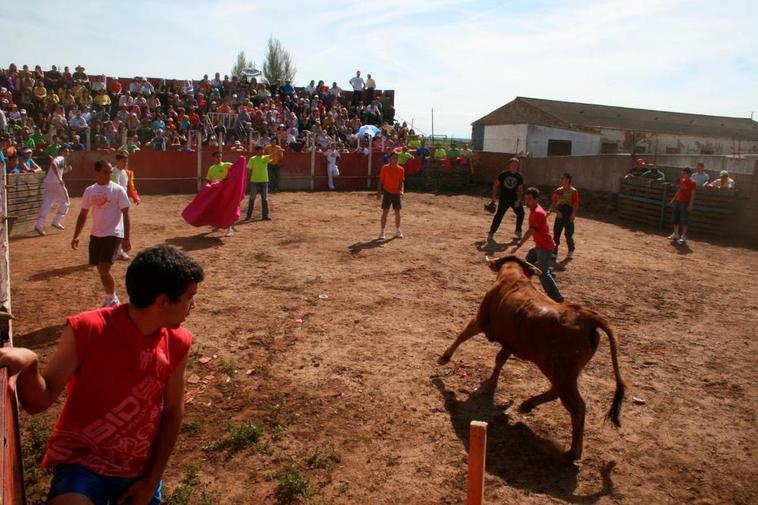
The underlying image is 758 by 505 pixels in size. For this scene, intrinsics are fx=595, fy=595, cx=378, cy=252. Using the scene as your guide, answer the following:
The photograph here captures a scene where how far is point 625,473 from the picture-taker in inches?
177

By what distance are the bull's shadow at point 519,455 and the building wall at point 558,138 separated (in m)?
30.7

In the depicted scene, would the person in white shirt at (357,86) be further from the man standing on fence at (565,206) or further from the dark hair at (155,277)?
the dark hair at (155,277)

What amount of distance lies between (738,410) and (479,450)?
14.9ft

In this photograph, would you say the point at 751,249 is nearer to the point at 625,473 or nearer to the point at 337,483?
the point at 625,473

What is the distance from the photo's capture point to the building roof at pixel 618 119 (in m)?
35.6

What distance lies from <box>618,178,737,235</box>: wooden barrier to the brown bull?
12.9m

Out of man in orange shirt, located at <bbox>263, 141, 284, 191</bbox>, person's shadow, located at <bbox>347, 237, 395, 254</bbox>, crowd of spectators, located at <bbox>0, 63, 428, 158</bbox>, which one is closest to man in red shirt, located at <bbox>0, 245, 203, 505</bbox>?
person's shadow, located at <bbox>347, 237, 395, 254</bbox>

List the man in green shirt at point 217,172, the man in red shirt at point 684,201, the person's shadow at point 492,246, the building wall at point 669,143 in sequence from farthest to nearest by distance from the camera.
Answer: the building wall at point 669,143, the man in red shirt at point 684,201, the man in green shirt at point 217,172, the person's shadow at point 492,246

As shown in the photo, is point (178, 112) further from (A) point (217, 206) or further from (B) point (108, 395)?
(B) point (108, 395)

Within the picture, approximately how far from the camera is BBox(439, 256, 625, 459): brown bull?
469 cm

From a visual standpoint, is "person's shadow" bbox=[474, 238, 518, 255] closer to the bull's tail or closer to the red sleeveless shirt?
the bull's tail

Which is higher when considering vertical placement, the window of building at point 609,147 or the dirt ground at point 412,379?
the window of building at point 609,147

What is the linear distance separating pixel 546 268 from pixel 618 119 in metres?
34.4

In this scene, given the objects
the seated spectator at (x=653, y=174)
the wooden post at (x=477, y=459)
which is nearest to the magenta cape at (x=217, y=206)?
the wooden post at (x=477, y=459)
